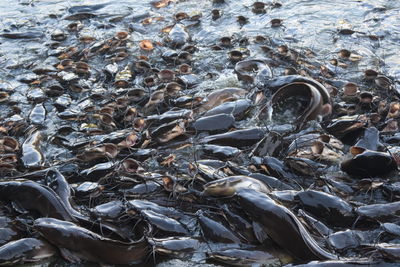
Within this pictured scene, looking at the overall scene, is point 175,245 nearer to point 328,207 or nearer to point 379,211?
point 328,207

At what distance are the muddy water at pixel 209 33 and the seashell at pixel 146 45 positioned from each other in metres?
0.07

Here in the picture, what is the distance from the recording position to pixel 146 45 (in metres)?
5.52

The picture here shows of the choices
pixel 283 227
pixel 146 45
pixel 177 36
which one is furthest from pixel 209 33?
pixel 283 227

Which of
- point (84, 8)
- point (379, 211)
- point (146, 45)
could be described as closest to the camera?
point (379, 211)

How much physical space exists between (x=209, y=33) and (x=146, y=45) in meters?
0.82

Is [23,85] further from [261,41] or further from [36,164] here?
[261,41]

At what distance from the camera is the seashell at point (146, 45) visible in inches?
216

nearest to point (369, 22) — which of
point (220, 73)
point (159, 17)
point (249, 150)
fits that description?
point (220, 73)

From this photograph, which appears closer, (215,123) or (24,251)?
(24,251)

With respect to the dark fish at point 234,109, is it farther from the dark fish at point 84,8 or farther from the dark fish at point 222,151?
the dark fish at point 84,8

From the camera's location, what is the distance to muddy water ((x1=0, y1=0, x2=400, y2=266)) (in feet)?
15.6

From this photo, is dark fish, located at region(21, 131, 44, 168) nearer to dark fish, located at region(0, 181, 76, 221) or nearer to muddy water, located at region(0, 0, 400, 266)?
muddy water, located at region(0, 0, 400, 266)

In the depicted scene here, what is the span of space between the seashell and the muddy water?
0.07 m

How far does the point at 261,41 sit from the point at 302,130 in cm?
193
